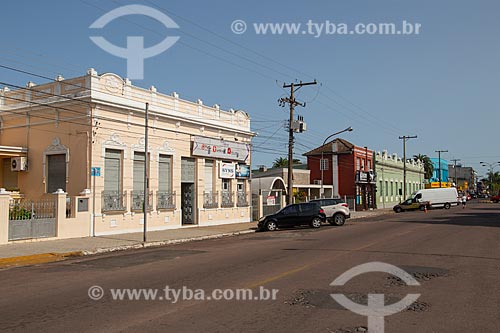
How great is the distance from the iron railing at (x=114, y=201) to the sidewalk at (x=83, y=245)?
4.63 feet

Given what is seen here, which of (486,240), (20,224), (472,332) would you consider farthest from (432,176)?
(472,332)

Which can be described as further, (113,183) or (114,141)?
(113,183)

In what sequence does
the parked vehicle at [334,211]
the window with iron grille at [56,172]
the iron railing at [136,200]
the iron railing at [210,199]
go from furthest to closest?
the iron railing at [210,199] → the parked vehicle at [334,211] → the iron railing at [136,200] → the window with iron grille at [56,172]

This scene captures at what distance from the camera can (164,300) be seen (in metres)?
8.74

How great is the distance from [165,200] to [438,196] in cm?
4052

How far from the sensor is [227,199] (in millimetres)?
33938

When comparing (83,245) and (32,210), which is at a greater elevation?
(32,210)

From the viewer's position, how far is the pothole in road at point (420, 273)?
A: 1034 centimetres

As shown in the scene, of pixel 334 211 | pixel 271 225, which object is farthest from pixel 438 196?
pixel 271 225

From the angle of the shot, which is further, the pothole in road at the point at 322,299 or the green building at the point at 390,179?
the green building at the point at 390,179
